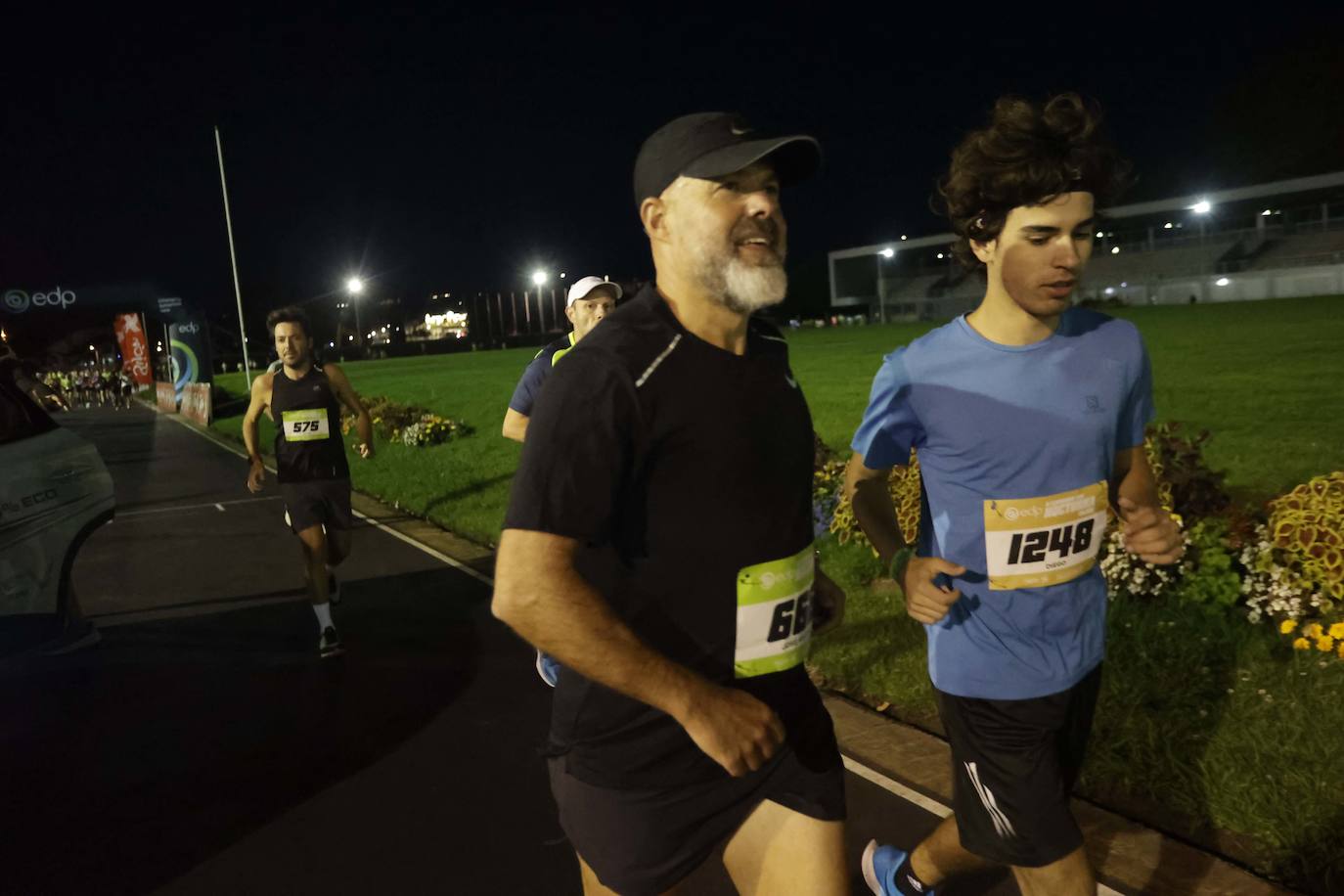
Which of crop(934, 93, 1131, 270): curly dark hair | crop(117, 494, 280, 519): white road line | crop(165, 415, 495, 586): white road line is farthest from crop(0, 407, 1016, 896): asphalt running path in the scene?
crop(117, 494, 280, 519): white road line

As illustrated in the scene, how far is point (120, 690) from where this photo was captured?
6430mm

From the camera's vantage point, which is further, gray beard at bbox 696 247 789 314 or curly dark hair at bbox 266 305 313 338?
curly dark hair at bbox 266 305 313 338

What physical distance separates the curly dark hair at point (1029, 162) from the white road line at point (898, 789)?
2220mm

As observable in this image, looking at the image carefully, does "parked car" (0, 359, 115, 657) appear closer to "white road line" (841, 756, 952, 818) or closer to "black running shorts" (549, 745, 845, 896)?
"white road line" (841, 756, 952, 818)

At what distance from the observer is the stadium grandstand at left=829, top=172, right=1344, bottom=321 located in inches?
2203

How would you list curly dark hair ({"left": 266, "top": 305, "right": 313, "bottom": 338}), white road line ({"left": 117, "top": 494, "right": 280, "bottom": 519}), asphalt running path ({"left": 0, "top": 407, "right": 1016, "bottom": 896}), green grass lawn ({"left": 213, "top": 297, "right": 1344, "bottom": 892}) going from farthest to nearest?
white road line ({"left": 117, "top": 494, "right": 280, "bottom": 519}), curly dark hair ({"left": 266, "top": 305, "right": 313, "bottom": 338}), asphalt running path ({"left": 0, "top": 407, "right": 1016, "bottom": 896}), green grass lawn ({"left": 213, "top": 297, "right": 1344, "bottom": 892})

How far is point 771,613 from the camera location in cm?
219

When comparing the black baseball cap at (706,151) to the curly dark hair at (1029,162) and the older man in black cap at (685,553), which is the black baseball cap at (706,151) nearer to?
the older man in black cap at (685,553)

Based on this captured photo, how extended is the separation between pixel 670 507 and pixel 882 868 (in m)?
1.91

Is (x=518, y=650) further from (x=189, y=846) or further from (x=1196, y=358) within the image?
(x=1196, y=358)

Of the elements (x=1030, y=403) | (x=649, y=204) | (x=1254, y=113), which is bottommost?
(x=1030, y=403)

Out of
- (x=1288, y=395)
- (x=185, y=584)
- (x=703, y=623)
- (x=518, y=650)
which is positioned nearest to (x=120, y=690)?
(x=518, y=650)

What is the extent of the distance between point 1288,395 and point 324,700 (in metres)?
11.7

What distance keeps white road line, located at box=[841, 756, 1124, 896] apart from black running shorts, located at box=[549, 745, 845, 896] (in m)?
1.96
